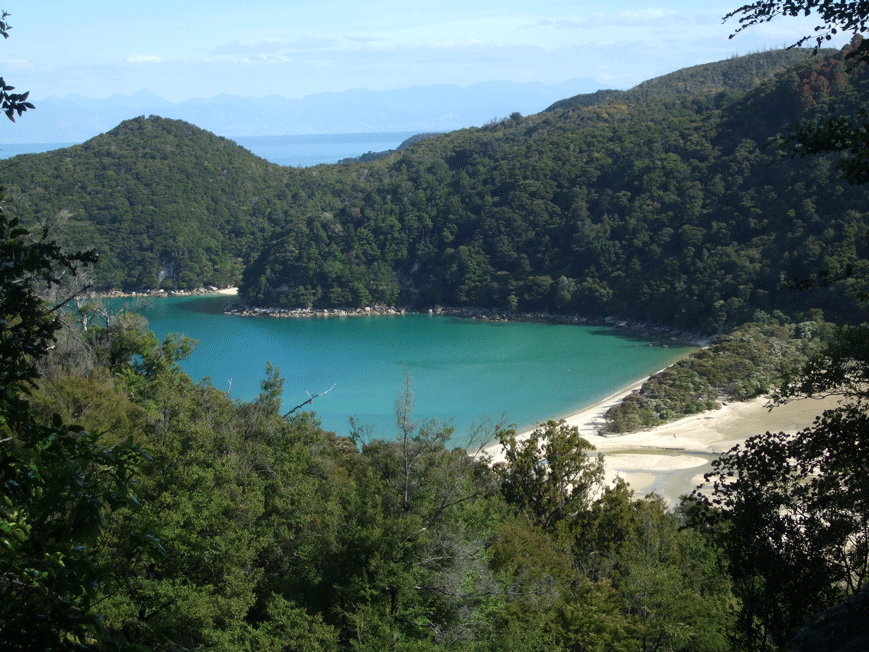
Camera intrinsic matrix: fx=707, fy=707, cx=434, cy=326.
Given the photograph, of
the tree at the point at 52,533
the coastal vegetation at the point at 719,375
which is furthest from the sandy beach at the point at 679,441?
the tree at the point at 52,533

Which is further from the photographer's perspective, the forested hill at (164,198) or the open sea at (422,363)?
the forested hill at (164,198)

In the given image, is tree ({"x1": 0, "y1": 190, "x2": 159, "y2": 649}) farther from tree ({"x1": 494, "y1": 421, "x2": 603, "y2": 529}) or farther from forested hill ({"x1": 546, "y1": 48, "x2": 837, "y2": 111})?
forested hill ({"x1": 546, "y1": 48, "x2": 837, "y2": 111})

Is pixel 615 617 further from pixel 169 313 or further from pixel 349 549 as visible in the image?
pixel 169 313

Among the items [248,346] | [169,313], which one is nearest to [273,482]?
[248,346]

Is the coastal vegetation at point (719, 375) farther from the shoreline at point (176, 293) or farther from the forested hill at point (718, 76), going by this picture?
the shoreline at point (176, 293)

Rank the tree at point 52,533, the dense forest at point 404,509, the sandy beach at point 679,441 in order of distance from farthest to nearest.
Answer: the sandy beach at point 679,441 → the dense forest at point 404,509 → the tree at point 52,533

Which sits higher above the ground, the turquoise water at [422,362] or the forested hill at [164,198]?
the forested hill at [164,198]

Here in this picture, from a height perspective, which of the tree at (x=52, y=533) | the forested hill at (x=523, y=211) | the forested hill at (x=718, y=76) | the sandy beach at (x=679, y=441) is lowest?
the sandy beach at (x=679, y=441)
